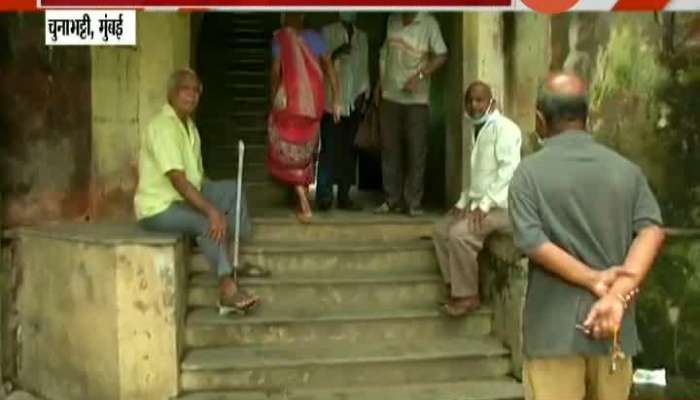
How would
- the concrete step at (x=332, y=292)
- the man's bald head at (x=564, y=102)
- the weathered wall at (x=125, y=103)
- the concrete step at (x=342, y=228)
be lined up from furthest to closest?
the concrete step at (x=342, y=228) < the weathered wall at (x=125, y=103) < the concrete step at (x=332, y=292) < the man's bald head at (x=564, y=102)

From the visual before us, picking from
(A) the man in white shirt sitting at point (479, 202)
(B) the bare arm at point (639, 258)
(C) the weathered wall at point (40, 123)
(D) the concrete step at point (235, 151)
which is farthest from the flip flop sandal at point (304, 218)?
(B) the bare arm at point (639, 258)

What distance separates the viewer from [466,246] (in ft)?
23.3

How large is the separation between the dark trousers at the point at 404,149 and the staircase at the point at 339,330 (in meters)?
0.58

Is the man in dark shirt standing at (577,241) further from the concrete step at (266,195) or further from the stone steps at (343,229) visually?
the concrete step at (266,195)

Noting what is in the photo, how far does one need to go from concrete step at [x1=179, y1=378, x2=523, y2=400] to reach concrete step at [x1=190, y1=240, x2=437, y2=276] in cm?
99

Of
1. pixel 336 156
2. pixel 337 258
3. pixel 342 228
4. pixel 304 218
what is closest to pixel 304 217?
pixel 304 218

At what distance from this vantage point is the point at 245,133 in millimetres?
9914

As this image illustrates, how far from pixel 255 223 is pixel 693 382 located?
2.96 m

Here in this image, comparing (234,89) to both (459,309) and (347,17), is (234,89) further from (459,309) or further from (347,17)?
(459,309)

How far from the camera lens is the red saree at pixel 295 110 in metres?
7.79

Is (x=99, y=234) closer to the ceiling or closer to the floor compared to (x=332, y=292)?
closer to the ceiling

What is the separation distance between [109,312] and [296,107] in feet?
6.38

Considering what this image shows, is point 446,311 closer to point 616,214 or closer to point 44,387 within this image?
point 44,387

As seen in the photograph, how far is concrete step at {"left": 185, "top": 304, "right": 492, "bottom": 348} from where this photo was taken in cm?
702
